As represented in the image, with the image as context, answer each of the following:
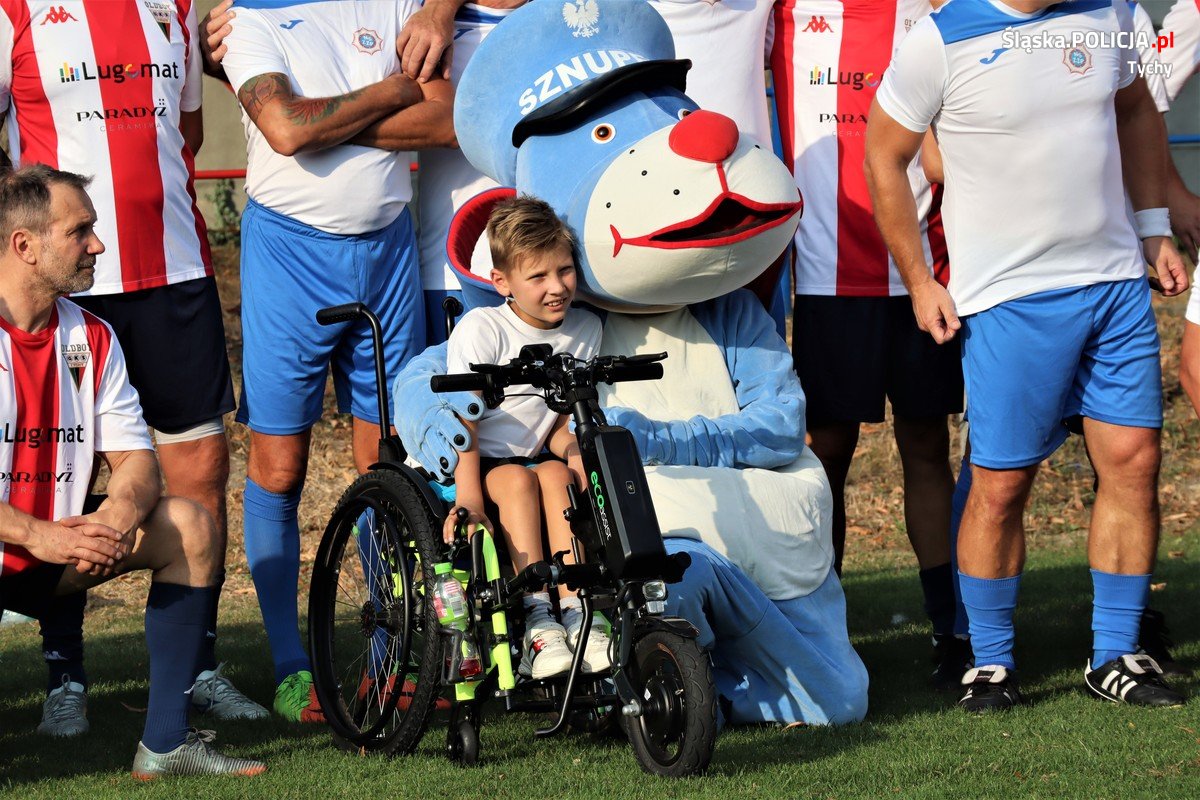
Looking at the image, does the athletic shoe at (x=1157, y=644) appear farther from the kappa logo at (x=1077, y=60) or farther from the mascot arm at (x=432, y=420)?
the mascot arm at (x=432, y=420)

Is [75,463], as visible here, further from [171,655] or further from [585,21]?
[585,21]

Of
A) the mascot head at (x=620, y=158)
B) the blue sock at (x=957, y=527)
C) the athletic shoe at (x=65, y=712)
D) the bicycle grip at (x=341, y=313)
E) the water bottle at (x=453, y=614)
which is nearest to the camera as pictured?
the water bottle at (x=453, y=614)

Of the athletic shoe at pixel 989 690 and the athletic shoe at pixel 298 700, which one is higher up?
the athletic shoe at pixel 989 690

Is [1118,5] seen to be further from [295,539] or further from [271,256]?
[295,539]

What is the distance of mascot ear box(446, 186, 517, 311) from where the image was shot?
4602 mm

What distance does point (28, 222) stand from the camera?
4.02 m

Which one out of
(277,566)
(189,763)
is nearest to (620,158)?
(277,566)

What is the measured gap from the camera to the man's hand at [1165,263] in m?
4.62

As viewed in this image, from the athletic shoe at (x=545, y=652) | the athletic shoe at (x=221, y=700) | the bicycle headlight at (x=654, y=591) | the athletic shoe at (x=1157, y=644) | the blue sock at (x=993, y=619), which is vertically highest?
the bicycle headlight at (x=654, y=591)

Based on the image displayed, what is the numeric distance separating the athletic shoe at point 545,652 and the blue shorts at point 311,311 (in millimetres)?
1449

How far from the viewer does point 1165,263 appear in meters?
4.64

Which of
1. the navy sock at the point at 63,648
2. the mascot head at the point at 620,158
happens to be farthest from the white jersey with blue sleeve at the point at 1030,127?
the navy sock at the point at 63,648

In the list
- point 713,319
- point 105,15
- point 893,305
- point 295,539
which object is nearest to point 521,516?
point 713,319

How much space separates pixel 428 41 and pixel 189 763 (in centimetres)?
235
